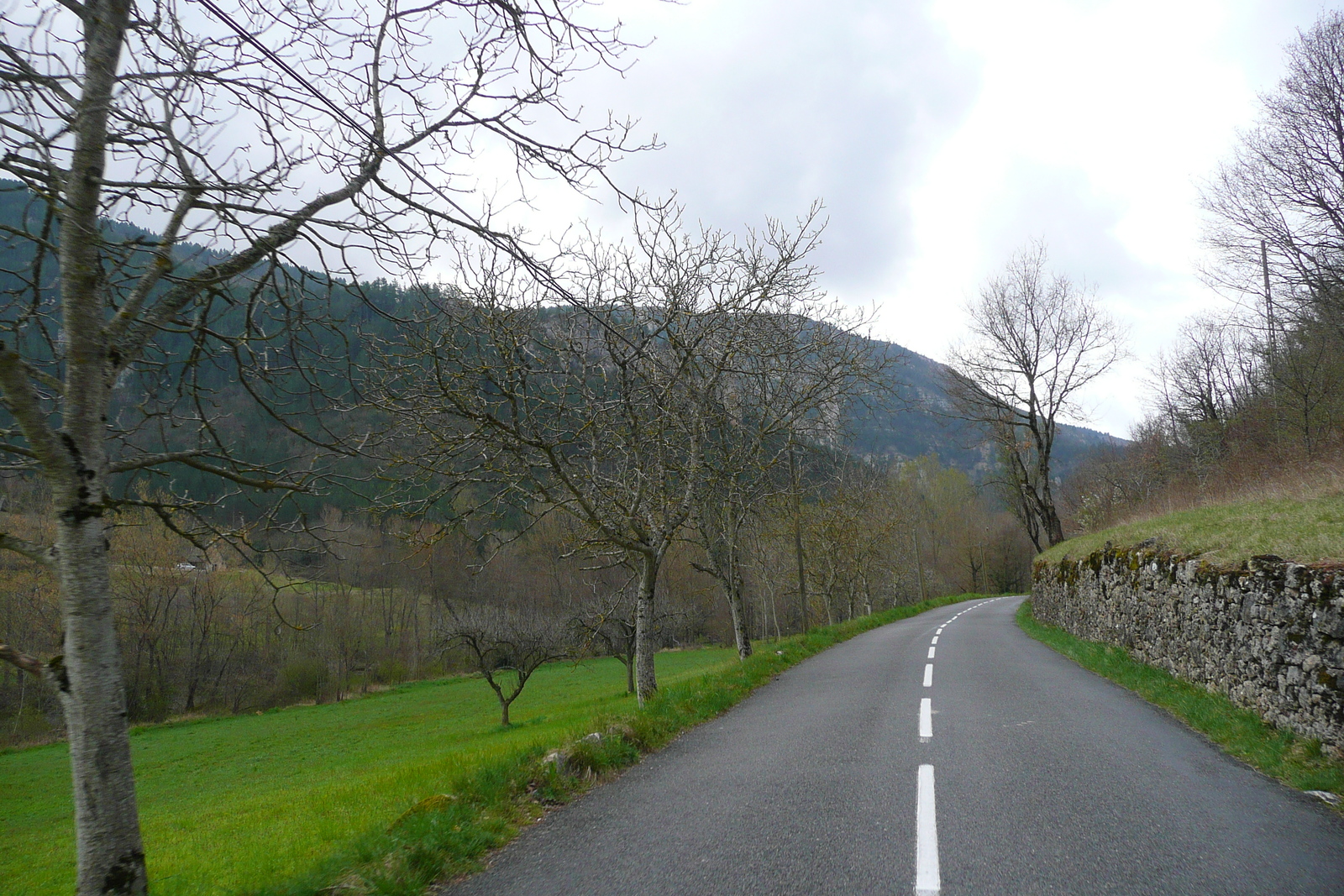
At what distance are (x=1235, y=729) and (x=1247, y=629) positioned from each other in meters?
1.29

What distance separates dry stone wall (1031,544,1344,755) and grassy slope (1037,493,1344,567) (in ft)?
0.83

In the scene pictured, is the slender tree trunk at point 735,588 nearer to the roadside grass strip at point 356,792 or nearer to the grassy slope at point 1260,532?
the roadside grass strip at point 356,792

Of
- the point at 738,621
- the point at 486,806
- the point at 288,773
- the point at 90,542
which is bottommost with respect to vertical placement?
the point at 288,773

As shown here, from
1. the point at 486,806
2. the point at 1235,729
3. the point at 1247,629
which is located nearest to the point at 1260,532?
the point at 1247,629

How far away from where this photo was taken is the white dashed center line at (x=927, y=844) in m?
3.71

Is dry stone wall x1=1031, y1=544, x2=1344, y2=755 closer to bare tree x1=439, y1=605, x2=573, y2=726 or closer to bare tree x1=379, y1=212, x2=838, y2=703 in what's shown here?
bare tree x1=379, y1=212, x2=838, y2=703

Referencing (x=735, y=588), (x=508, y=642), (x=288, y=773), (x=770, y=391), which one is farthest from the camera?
(x=508, y=642)

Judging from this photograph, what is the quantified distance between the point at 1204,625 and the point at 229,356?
36.6ft

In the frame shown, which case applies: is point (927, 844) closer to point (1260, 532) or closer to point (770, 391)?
point (1260, 532)

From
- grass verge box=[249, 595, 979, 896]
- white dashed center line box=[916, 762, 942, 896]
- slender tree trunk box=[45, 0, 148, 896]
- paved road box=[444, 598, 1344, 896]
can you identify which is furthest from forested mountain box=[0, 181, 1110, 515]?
white dashed center line box=[916, 762, 942, 896]

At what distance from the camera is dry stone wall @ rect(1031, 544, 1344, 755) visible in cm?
621

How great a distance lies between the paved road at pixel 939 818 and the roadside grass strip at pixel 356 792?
15.7 inches

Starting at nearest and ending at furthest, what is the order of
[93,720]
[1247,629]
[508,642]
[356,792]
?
[93,720] < [1247,629] < [356,792] < [508,642]

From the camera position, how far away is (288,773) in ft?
81.5
